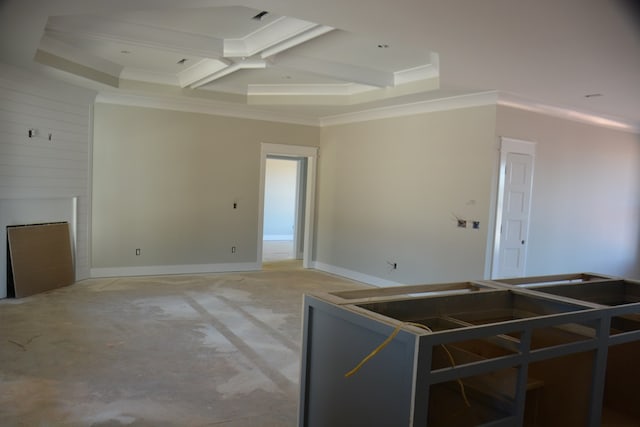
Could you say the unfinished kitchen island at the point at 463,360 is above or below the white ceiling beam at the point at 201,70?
below

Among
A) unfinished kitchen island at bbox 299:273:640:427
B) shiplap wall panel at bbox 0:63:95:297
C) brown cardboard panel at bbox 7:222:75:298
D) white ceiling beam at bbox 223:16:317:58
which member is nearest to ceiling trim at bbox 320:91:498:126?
white ceiling beam at bbox 223:16:317:58

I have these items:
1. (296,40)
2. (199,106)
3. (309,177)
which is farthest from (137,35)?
(309,177)

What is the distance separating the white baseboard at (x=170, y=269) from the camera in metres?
7.25

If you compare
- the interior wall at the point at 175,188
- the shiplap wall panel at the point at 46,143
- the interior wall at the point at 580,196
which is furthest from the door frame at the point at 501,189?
the shiplap wall panel at the point at 46,143

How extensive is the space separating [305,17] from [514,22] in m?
1.52

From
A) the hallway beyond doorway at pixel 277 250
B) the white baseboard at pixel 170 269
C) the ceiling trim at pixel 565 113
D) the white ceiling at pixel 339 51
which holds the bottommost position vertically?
the hallway beyond doorway at pixel 277 250

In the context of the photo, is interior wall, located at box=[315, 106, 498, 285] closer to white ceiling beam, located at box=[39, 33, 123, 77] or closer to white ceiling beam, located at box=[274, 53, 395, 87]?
white ceiling beam, located at box=[274, 53, 395, 87]

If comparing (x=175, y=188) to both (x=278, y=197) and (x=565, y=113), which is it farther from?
(x=565, y=113)

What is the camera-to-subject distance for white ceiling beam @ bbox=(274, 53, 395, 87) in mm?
5629

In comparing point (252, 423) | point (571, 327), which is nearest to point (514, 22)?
point (571, 327)

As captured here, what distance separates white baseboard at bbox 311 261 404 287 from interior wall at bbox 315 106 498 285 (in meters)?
0.02

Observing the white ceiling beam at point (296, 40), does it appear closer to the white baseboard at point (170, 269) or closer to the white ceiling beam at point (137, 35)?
the white ceiling beam at point (137, 35)

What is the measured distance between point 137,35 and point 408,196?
13.6 feet

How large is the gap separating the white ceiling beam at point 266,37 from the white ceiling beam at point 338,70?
15.7 inches
